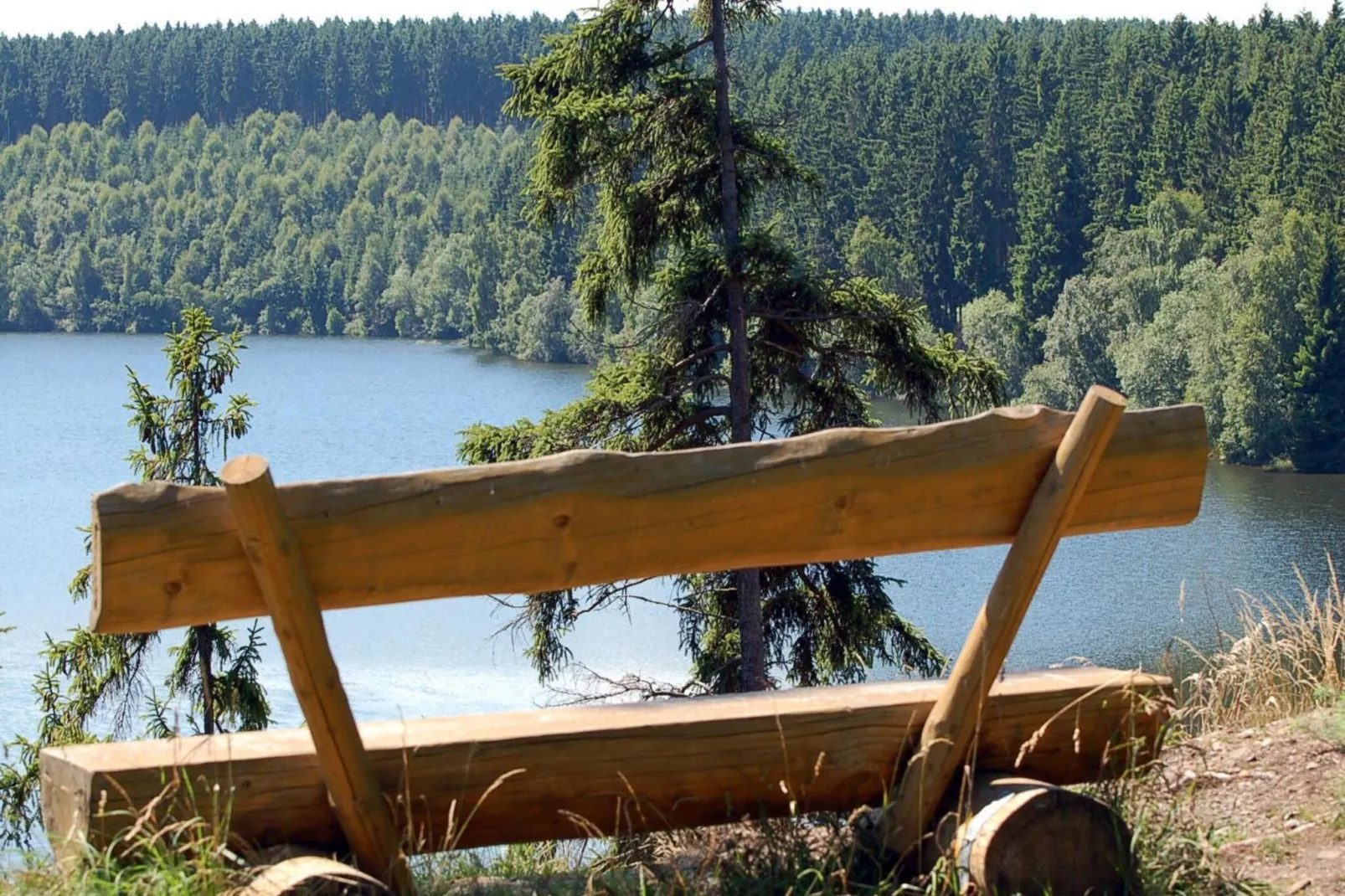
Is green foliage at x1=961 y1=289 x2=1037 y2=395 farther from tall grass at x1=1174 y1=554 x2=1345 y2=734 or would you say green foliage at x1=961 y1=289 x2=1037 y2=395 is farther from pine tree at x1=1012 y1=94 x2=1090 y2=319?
tall grass at x1=1174 y1=554 x2=1345 y2=734

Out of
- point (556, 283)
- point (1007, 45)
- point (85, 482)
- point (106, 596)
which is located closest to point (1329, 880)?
point (106, 596)

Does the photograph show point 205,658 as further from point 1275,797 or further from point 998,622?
point 998,622

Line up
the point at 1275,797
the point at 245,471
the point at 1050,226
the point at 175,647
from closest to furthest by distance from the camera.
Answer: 1. the point at 245,471
2. the point at 1275,797
3. the point at 175,647
4. the point at 1050,226

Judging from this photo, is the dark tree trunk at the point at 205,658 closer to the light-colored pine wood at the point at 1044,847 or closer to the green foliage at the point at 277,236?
the light-colored pine wood at the point at 1044,847

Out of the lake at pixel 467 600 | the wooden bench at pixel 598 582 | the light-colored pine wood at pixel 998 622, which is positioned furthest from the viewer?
the lake at pixel 467 600

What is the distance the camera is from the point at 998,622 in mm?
2842

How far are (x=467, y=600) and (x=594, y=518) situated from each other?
24.7 m

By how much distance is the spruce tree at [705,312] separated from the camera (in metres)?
12.5

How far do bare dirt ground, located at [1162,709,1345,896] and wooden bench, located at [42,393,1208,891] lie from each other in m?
0.37

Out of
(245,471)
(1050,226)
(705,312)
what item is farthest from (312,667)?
(1050,226)

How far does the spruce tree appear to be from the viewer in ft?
41.0

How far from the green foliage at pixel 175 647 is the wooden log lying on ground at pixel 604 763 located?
30.9ft

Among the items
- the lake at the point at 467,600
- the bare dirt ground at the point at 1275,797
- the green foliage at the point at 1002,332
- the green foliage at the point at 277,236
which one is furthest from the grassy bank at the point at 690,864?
the green foliage at the point at 277,236

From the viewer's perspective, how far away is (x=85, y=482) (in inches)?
1449
